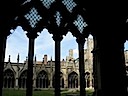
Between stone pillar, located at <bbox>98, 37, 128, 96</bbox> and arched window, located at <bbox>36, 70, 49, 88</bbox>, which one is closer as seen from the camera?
stone pillar, located at <bbox>98, 37, 128, 96</bbox>

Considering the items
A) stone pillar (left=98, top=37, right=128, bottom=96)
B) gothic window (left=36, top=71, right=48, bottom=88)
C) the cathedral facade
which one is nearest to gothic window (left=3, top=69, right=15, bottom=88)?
the cathedral facade

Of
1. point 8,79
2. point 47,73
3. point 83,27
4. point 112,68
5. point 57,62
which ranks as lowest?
point 8,79

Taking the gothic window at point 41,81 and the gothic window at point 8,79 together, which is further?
the gothic window at point 41,81

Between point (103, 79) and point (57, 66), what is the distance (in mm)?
1224

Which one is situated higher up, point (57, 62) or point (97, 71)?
point (57, 62)

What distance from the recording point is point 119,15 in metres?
7.25

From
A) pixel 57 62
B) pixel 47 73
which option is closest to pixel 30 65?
pixel 57 62

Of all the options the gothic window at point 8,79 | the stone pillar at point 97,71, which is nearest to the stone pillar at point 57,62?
the stone pillar at point 97,71

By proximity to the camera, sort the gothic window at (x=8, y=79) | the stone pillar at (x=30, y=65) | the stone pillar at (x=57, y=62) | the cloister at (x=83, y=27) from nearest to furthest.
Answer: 1. the stone pillar at (x=30, y=65)
2. the stone pillar at (x=57, y=62)
3. the cloister at (x=83, y=27)
4. the gothic window at (x=8, y=79)

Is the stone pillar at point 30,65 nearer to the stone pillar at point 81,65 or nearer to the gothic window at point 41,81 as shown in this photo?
the stone pillar at point 81,65

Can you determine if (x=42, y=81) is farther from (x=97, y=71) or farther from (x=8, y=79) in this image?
(x=97, y=71)

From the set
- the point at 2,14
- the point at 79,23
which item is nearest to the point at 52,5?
the point at 79,23

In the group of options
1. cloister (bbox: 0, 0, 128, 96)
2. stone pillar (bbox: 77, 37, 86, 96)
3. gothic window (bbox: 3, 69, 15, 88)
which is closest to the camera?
cloister (bbox: 0, 0, 128, 96)

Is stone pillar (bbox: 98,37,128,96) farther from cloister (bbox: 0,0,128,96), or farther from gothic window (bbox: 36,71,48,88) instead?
gothic window (bbox: 36,71,48,88)
